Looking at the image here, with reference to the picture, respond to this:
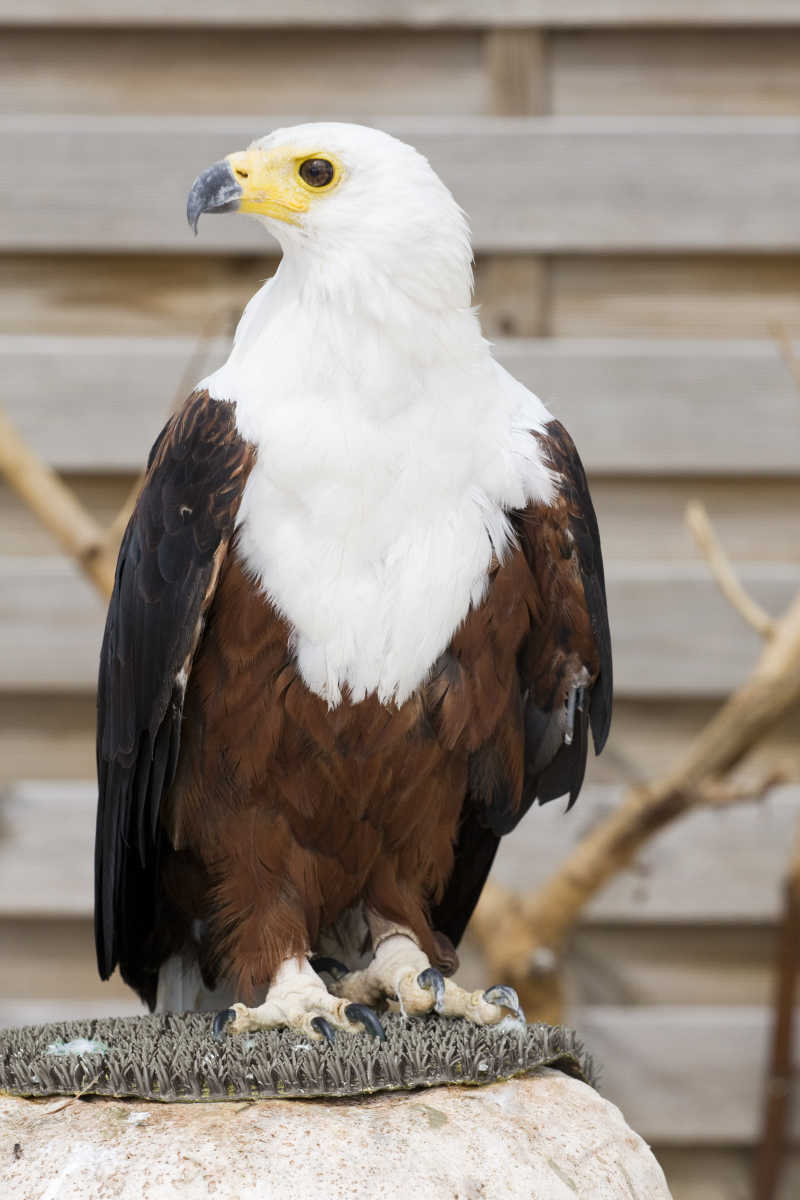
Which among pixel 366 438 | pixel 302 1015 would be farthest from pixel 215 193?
pixel 302 1015

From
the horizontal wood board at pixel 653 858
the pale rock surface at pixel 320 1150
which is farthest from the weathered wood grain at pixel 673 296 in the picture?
the pale rock surface at pixel 320 1150

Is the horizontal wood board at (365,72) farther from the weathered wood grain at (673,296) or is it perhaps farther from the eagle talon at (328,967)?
the eagle talon at (328,967)

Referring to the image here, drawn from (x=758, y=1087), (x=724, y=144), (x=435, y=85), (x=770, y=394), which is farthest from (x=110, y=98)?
(x=758, y=1087)

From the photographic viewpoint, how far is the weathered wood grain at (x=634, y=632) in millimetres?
3094

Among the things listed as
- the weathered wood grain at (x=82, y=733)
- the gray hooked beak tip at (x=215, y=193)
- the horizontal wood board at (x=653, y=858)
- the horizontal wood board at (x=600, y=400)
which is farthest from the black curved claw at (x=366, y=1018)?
the horizontal wood board at (x=600, y=400)

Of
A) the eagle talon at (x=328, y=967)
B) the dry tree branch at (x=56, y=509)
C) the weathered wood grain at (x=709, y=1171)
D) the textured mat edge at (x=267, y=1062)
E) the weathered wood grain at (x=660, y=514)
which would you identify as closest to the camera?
the textured mat edge at (x=267, y=1062)

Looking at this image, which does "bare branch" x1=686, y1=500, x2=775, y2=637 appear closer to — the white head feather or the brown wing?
the brown wing

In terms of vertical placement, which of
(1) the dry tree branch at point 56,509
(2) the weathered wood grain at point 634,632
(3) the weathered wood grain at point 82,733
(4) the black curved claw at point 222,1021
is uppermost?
(1) the dry tree branch at point 56,509

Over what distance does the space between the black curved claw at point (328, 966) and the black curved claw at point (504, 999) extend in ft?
0.93

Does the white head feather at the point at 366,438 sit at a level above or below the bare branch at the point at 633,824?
above

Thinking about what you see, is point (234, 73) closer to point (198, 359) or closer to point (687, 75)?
point (198, 359)

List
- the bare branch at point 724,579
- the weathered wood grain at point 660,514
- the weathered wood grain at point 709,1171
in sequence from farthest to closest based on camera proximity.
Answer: the weathered wood grain at point 709,1171, the weathered wood grain at point 660,514, the bare branch at point 724,579

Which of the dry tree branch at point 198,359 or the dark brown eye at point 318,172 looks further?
the dry tree branch at point 198,359

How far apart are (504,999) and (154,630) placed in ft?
2.11
